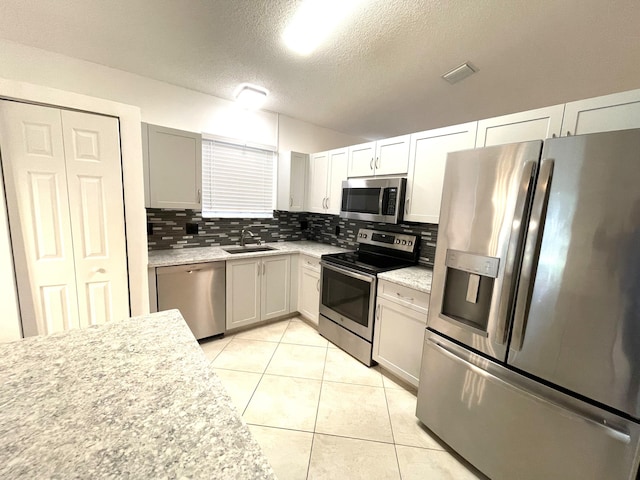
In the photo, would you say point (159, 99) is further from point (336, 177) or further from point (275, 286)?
point (275, 286)

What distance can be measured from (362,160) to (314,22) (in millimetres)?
1347

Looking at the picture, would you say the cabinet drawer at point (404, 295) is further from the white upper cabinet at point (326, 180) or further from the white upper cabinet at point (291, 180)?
the white upper cabinet at point (291, 180)

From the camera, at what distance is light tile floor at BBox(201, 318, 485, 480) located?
148 centimetres

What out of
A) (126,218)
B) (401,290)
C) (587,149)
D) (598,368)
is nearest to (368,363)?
(401,290)

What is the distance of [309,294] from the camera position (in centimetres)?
306

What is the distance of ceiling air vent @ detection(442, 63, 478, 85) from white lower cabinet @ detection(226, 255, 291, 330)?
2.35 m

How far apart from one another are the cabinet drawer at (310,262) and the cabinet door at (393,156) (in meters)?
1.18

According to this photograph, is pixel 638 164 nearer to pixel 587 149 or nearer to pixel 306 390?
pixel 587 149

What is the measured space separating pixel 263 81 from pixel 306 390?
2.75 meters

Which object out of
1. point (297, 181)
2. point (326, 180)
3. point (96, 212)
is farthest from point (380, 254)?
point (96, 212)

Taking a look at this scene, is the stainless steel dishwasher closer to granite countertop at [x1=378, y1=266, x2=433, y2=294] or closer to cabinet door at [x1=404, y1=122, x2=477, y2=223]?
granite countertop at [x1=378, y1=266, x2=433, y2=294]

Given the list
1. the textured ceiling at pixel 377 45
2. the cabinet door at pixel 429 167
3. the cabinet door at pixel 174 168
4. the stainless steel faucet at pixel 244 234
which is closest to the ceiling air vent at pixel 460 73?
the textured ceiling at pixel 377 45

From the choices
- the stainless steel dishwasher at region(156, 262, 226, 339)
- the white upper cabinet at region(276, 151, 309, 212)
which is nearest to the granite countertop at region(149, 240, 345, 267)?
the stainless steel dishwasher at region(156, 262, 226, 339)

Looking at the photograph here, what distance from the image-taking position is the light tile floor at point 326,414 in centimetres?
148
